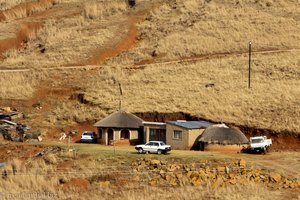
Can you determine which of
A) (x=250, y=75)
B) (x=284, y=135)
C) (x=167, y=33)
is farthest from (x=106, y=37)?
(x=284, y=135)

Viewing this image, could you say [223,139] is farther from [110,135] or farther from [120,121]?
[110,135]

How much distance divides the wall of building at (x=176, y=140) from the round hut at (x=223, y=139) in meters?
1.41

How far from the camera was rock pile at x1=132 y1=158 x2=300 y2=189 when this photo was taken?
40.1 meters

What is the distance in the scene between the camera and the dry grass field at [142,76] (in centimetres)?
4166

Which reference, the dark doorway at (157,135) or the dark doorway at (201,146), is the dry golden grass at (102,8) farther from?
the dark doorway at (201,146)

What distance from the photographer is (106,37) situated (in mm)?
84688

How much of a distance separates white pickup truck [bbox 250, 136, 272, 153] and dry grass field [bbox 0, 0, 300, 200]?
897mm

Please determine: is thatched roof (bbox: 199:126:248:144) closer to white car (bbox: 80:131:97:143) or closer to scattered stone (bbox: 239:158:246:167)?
scattered stone (bbox: 239:158:246:167)

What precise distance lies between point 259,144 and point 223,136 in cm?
262

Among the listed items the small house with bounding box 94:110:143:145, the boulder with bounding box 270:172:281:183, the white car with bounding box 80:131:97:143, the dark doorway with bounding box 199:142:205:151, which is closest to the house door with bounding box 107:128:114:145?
the small house with bounding box 94:110:143:145

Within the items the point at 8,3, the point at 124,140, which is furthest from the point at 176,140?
the point at 8,3

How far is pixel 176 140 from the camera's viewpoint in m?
51.7

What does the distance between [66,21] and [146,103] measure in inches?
1487

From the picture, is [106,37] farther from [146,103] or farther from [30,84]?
[146,103]
